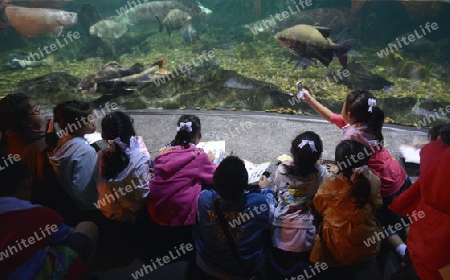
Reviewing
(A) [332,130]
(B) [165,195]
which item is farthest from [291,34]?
(B) [165,195]

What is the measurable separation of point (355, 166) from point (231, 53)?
506 centimetres

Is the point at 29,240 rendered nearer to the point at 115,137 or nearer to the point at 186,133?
the point at 115,137

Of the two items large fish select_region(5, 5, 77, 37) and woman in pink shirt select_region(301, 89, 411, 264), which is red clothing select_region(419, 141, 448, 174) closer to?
woman in pink shirt select_region(301, 89, 411, 264)

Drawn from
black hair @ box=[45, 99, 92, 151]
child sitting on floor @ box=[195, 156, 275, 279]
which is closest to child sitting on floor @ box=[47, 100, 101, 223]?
black hair @ box=[45, 99, 92, 151]

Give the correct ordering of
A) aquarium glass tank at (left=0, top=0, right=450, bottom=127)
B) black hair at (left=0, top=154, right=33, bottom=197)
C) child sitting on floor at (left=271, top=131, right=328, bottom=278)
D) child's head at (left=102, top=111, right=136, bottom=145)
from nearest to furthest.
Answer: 1. black hair at (left=0, top=154, right=33, bottom=197)
2. child sitting on floor at (left=271, top=131, right=328, bottom=278)
3. child's head at (left=102, top=111, right=136, bottom=145)
4. aquarium glass tank at (left=0, top=0, right=450, bottom=127)

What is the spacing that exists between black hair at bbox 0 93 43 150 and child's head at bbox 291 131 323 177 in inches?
93.1

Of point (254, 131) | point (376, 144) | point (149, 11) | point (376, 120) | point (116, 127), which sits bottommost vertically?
point (254, 131)

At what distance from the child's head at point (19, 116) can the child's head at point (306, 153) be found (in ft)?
7.77

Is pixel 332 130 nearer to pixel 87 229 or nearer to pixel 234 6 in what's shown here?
pixel 87 229

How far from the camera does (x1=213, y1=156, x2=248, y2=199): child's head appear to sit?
6.48 ft

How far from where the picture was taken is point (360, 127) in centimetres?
262

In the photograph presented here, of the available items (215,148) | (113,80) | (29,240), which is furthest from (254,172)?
(113,80)

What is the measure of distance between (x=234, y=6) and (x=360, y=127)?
5307mm

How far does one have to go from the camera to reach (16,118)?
2764mm
